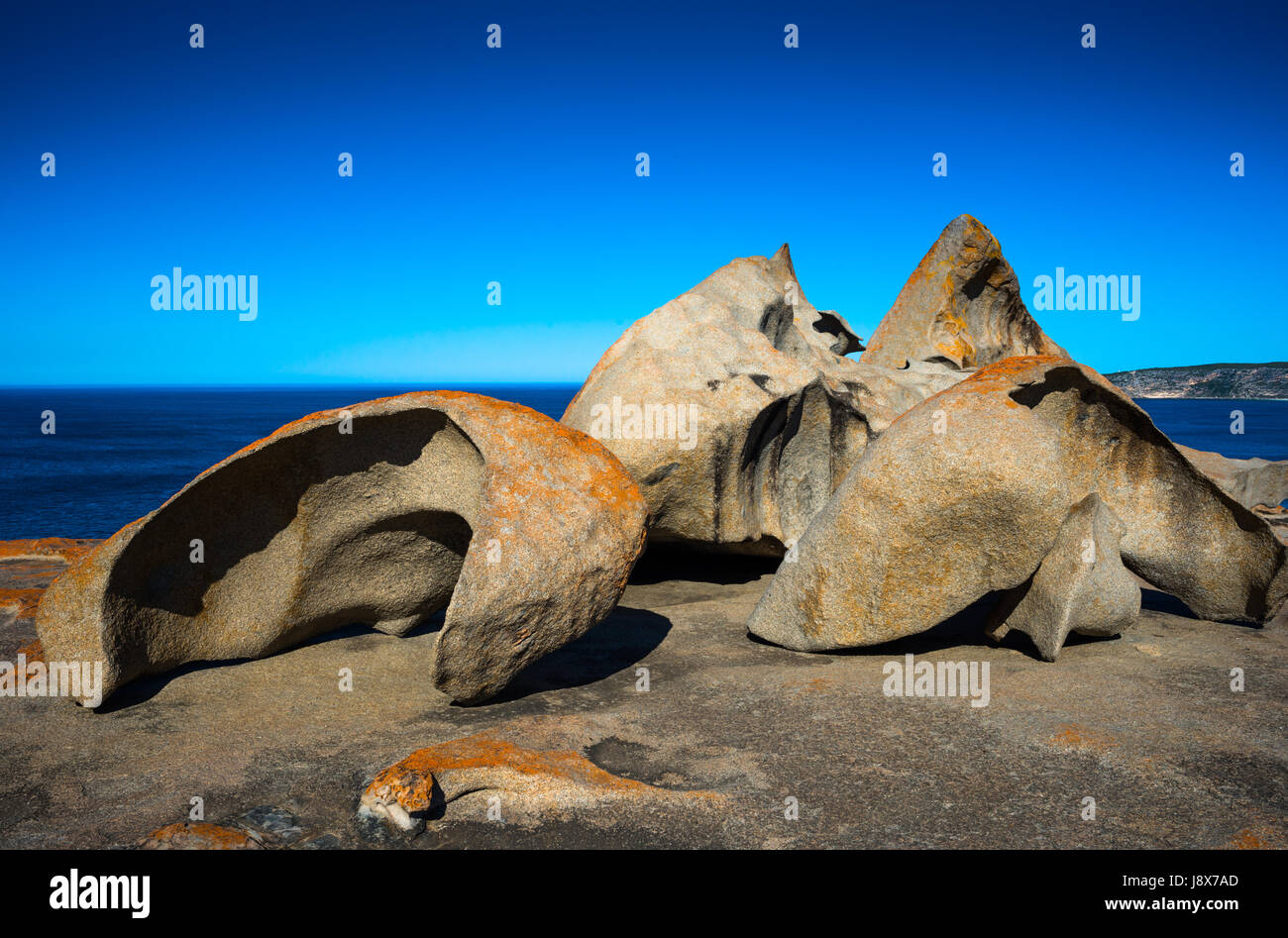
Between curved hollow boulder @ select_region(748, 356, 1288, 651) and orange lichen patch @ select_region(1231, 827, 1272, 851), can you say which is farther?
curved hollow boulder @ select_region(748, 356, 1288, 651)

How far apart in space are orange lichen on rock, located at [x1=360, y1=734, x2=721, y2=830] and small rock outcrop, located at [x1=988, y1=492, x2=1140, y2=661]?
3507mm

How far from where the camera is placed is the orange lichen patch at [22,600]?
7953 millimetres

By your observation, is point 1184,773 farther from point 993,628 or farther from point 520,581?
point 520,581

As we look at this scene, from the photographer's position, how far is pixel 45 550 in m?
10.6

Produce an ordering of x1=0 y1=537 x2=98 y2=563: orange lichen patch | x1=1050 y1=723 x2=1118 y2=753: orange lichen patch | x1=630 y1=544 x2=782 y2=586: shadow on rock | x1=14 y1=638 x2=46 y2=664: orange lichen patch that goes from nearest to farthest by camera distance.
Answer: x1=1050 y1=723 x2=1118 y2=753: orange lichen patch → x1=14 y1=638 x2=46 y2=664: orange lichen patch → x1=630 y1=544 x2=782 y2=586: shadow on rock → x1=0 y1=537 x2=98 y2=563: orange lichen patch

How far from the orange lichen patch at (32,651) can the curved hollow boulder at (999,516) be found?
5.55 metres

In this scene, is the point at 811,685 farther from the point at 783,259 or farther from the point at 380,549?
the point at 783,259

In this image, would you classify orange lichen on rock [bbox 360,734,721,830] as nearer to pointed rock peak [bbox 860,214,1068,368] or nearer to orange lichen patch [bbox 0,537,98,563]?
orange lichen patch [bbox 0,537,98,563]

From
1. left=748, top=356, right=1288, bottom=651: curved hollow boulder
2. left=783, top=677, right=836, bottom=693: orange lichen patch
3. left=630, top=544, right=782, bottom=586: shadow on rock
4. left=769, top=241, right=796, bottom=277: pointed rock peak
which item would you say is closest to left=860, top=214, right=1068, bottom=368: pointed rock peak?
left=769, top=241, right=796, bottom=277: pointed rock peak

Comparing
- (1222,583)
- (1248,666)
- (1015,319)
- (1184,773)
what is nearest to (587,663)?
(1184,773)

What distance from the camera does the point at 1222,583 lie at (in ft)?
25.1

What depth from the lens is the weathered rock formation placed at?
1224 centimetres

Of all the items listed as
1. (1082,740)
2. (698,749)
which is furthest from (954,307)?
(698,749)

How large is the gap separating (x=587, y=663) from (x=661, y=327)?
3786mm
